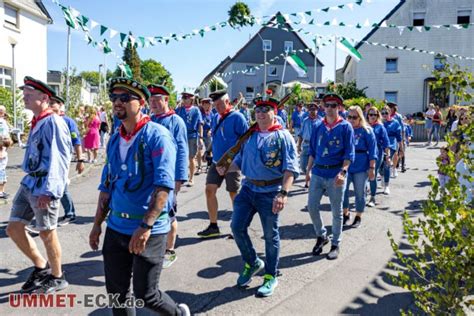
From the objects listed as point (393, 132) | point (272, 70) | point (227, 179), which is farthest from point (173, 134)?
point (272, 70)

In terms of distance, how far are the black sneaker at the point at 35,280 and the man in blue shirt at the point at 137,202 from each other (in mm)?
1587

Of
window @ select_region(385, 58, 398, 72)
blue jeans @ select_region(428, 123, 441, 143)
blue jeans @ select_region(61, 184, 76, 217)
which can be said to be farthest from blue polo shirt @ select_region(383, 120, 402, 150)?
window @ select_region(385, 58, 398, 72)

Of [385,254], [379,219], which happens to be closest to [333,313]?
[385,254]

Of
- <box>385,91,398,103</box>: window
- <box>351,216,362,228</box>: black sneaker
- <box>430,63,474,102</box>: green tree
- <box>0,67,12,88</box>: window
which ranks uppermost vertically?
<box>385,91,398,103</box>: window

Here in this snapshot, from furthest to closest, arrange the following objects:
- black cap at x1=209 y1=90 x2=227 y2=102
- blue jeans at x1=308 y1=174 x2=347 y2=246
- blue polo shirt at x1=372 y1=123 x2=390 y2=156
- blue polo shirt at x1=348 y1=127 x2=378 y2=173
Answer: blue polo shirt at x1=372 y1=123 x2=390 y2=156
blue polo shirt at x1=348 y1=127 x2=378 y2=173
black cap at x1=209 y1=90 x2=227 y2=102
blue jeans at x1=308 y1=174 x2=347 y2=246

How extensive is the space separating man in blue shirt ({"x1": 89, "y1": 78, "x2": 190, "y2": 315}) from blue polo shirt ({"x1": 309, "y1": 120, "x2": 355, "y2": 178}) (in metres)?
2.73

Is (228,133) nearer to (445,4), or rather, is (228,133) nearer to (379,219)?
(379,219)

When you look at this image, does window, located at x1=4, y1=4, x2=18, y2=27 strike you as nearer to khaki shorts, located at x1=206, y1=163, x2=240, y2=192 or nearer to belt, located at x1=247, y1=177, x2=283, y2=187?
khaki shorts, located at x1=206, y1=163, x2=240, y2=192

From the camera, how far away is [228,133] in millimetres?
5867

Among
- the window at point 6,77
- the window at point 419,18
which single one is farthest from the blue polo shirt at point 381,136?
the window at point 419,18

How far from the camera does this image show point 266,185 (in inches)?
163

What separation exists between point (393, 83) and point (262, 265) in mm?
31746

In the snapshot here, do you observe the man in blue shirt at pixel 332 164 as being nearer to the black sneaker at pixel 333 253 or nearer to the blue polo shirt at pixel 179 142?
the black sneaker at pixel 333 253

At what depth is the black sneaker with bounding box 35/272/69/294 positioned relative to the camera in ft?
13.3
